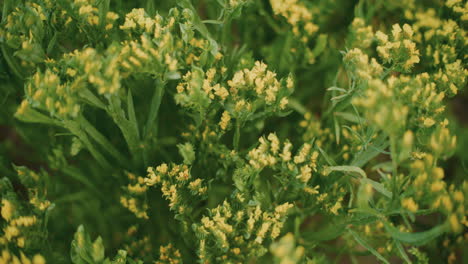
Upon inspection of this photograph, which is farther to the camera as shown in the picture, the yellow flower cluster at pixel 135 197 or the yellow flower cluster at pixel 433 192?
the yellow flower cluster at pixel 135 197

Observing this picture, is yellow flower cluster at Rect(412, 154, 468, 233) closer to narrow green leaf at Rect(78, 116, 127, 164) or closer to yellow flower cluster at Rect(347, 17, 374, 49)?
yellow flower cluster at Rect(347, 17, 374, 49)

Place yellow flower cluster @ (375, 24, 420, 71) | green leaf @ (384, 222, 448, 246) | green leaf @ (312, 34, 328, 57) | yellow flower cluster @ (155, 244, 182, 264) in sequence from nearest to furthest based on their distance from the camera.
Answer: green leaf @ (384, 222, 448, 246)
yellow flower cluster @ (375, 24, 420, 71)
yellow flower cluster @ (155, 244, 182, 264)
green leaf @ (312, 34, 328, 57)

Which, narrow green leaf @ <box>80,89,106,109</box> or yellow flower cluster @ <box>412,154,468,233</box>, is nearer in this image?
yellow flower cluster @ <box>412,154,468,233</box>

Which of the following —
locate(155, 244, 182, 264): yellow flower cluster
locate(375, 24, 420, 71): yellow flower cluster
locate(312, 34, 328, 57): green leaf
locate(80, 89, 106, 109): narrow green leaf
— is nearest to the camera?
locate(80, 89, 106, 109): narrow green leaf

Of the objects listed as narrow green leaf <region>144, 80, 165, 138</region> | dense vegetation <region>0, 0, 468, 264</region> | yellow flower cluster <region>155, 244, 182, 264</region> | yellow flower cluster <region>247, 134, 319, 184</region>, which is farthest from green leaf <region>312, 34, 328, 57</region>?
yellow flower cluster <region>155, 244, 182, 264</region>

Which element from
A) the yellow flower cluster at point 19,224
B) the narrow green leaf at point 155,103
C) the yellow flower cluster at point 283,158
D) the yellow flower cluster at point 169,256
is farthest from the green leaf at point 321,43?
the yellow flower cluster at point 19,224

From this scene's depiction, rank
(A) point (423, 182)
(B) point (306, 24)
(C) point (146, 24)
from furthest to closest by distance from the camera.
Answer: (B) point (306, 24) < (C) point (146, 24) < (A) point (423, 182)

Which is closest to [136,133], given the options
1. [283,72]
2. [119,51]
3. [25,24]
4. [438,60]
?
[119,51]

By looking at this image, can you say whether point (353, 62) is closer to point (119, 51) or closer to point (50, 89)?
point (119, 51)

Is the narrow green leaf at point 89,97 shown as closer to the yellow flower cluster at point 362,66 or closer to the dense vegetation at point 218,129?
the dense vegetation at point 218,129

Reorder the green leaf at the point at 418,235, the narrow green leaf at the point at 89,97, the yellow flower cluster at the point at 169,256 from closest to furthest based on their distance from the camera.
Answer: the green leaf at the point at 418,235 → the narrow green leaf at the point at 89,97 → the yellow flower cluster at the point at 169,256

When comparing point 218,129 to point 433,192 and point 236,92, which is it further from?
point 433,192
